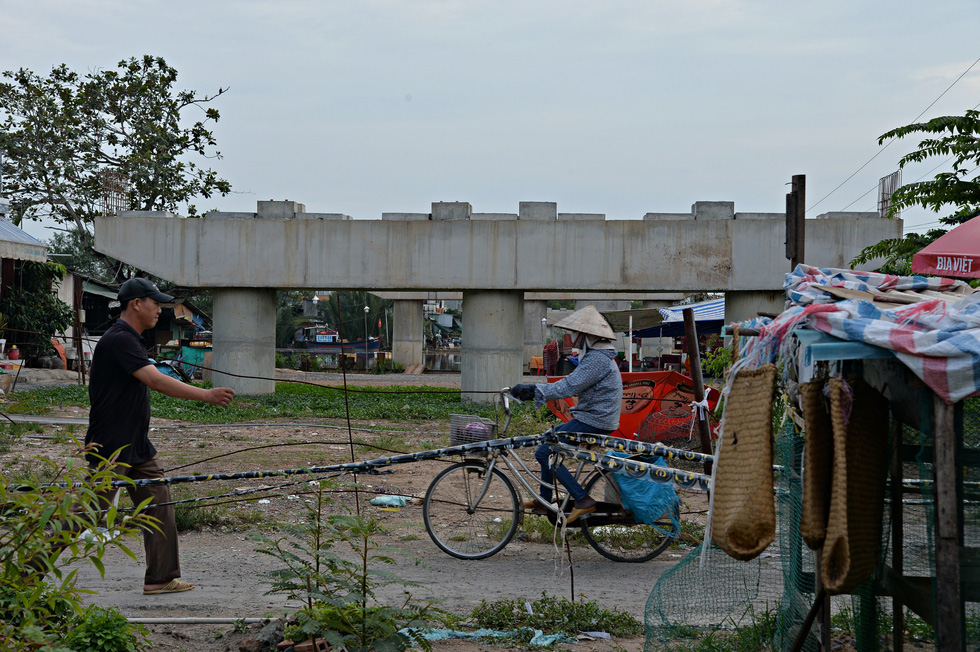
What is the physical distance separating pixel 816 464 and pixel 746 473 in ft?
0.85

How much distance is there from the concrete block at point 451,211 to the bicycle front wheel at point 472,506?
14.3 meters

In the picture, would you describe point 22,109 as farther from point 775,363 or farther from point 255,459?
point 775,363

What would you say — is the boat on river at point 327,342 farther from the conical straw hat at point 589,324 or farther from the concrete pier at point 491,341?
the conical straw hat at point 589,324

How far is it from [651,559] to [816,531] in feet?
13.3

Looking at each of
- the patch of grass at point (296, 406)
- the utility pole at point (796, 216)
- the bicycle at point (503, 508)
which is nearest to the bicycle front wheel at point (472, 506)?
the bicycle at point (503, 508)

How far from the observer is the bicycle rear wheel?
6938 mm

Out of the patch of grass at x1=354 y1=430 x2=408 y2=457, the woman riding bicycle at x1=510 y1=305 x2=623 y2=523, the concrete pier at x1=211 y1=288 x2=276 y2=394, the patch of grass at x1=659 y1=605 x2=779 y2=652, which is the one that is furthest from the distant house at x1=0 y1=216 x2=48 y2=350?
the patch of grass at x1=659 y1=605 x2=779 y2=652

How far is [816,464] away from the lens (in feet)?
10.7

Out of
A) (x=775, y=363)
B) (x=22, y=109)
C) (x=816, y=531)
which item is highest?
(x=22, y=109)

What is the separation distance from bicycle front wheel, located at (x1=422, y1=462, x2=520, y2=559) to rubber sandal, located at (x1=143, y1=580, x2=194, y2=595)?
6.29 feet

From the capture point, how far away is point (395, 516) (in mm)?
8625

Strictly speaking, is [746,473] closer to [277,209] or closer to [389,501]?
[389,501]

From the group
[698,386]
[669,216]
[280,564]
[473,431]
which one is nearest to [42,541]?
[280,564]

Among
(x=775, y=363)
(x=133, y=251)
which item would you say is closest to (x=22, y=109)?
(x=133, y=251)
